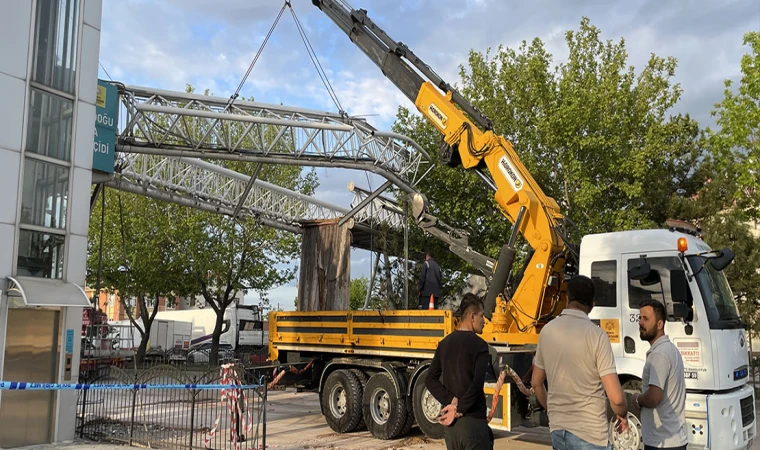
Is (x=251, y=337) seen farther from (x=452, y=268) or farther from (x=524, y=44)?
(x=524, y=44)

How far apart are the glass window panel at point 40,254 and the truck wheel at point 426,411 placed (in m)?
6.09

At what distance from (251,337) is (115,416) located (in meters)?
26.0

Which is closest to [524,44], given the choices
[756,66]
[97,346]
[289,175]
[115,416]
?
[756,66]

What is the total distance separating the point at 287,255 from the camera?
32094 mm

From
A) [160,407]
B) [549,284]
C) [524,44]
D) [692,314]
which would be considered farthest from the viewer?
[524,44]

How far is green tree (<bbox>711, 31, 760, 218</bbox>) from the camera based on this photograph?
1822 centimetres

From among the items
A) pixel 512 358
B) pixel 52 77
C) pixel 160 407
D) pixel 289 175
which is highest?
pixel 289 175

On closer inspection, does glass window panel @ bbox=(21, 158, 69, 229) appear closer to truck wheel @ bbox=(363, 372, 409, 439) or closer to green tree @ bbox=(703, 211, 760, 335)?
truck wheel @ bbox=(363, 372, 409, 439)

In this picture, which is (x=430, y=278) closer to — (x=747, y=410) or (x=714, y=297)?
(x=714, y=297)

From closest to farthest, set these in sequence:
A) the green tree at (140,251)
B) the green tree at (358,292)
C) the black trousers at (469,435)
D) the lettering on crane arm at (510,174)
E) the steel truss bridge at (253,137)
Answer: the black trousers at (469,435), the lettering on crane arm at (510,174), the steel truss bridge at (253,137), the green tree at (140,251), the green tree at (358,292)

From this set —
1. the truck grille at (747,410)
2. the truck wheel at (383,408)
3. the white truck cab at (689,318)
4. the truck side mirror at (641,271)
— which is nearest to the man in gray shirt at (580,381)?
the white truck cab at (689,318)

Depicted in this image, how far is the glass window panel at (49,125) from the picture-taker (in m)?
10.3

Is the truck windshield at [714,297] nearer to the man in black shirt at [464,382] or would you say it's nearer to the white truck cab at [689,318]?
the white truck cab at [689,318]

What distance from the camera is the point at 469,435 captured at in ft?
15.8
